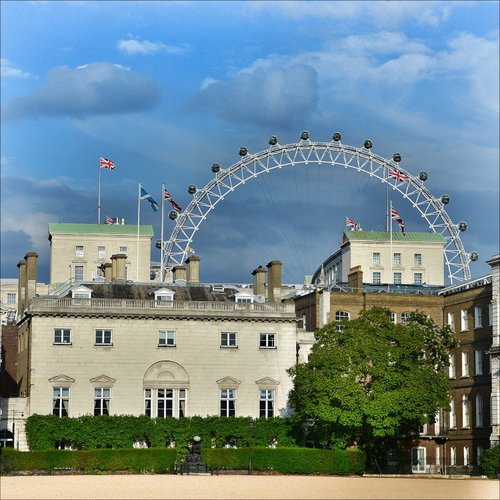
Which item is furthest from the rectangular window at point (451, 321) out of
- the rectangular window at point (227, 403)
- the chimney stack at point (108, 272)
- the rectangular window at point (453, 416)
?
the chimney stack at point (108, 272)

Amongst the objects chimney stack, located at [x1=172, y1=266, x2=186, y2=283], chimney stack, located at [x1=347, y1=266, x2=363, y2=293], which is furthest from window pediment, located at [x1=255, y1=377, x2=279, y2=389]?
chimney stack, located at [x1=347, y1=266, x2=363, y2=293]

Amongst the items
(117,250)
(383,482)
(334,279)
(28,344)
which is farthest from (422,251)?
(383,482)

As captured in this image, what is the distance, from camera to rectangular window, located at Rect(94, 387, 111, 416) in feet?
350

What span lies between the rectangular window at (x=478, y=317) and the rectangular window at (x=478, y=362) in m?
2.00

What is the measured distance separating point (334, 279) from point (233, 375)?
7015cm

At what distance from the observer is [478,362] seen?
11206 centimetres

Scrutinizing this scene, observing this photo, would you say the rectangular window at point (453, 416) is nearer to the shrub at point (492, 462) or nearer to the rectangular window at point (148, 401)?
the shrub at point (492, 462)

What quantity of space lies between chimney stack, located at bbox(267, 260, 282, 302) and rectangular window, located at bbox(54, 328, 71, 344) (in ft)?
55.9

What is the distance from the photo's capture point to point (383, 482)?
8475 centimetres

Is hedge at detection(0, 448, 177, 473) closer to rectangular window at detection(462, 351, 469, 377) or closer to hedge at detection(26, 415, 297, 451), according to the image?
hedge at detection(26, 415, 297, 451)

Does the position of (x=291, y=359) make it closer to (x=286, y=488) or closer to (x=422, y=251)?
(x=286, y=488)

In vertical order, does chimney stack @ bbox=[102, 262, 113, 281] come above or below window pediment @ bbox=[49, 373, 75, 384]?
above

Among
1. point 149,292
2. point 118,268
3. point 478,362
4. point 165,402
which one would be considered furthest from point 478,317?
point 118,268

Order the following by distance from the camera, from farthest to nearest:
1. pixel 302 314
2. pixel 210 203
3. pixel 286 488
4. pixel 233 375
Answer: pixel 210 203, pixel 302 314, pixel 233 375, pixel 286 488
